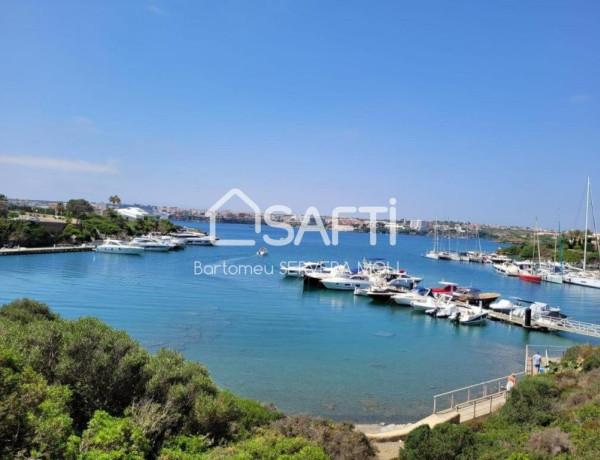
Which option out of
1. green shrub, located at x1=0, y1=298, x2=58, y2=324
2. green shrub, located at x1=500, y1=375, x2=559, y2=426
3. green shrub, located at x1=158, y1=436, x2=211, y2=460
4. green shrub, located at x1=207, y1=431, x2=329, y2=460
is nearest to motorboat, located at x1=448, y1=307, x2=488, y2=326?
green shrub, located at x1=500, y1=375, x2=559, y2=426

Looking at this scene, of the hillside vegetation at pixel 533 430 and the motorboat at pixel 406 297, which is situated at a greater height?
the hillside vegetation at pixel 533 430

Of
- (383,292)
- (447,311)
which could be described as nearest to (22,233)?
(383,292)

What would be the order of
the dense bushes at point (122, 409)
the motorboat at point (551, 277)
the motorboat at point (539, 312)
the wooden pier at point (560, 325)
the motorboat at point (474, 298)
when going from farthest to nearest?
the motorboat at point (551, 277)
the motorboat at point (474, 298)
the motorboat at point (539, 312)
the wooden pier at point (560, 325)
the dense bushes at point (122, 409)

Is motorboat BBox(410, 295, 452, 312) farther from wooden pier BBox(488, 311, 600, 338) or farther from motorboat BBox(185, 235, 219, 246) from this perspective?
motorboat BBox(185, 235, 219, 246)

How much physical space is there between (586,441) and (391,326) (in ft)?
67.5

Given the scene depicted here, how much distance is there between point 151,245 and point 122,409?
212 ft

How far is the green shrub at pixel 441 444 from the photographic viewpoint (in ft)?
23.2

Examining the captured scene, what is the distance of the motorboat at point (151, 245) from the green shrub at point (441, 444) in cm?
6473

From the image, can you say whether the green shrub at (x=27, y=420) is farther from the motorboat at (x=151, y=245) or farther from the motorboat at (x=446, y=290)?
the motorboat at (x=151, y=245)

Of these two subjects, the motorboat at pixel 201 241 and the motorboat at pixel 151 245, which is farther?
the motorboat at pixel 201 241

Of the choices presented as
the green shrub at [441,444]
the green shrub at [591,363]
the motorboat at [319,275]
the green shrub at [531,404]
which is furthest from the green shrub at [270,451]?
the motorboat at [319,275]

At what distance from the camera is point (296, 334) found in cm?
2358

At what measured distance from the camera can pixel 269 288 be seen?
39.0 m

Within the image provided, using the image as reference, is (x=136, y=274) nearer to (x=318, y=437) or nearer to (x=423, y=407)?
(x=423, y=407)
